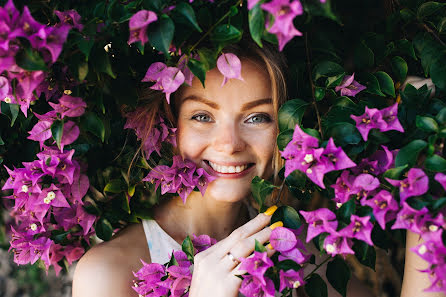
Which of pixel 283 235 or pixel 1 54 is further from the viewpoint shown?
pixel 283 235

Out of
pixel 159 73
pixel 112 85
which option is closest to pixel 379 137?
pixel 159 73

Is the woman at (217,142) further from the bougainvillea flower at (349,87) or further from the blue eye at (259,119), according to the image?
the bougainvillea flower at (349,87)

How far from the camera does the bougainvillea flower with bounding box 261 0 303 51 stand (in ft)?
2.74

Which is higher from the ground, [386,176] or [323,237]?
[386,176]

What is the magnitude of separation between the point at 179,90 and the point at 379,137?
593 mm

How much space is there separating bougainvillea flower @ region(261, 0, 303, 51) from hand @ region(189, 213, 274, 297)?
1.51ft

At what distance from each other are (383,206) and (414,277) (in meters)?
0.31

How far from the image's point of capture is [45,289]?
9.64 ft

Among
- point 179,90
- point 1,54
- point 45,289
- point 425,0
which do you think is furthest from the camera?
point 45,289

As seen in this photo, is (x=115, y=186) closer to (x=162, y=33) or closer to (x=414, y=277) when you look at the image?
(x=162, y=33)

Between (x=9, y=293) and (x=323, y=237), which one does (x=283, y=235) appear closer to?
(x=323, y=237)

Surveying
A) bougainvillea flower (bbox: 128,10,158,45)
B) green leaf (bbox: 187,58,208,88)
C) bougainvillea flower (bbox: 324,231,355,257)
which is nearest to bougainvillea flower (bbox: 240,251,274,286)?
bougainvillea flower (bbox: 324,231,355,257)

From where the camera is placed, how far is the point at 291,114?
110cm

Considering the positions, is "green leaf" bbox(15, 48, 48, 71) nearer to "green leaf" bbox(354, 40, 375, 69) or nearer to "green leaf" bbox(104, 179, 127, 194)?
"green leaf" bbox(104, 179, 127, 194)
